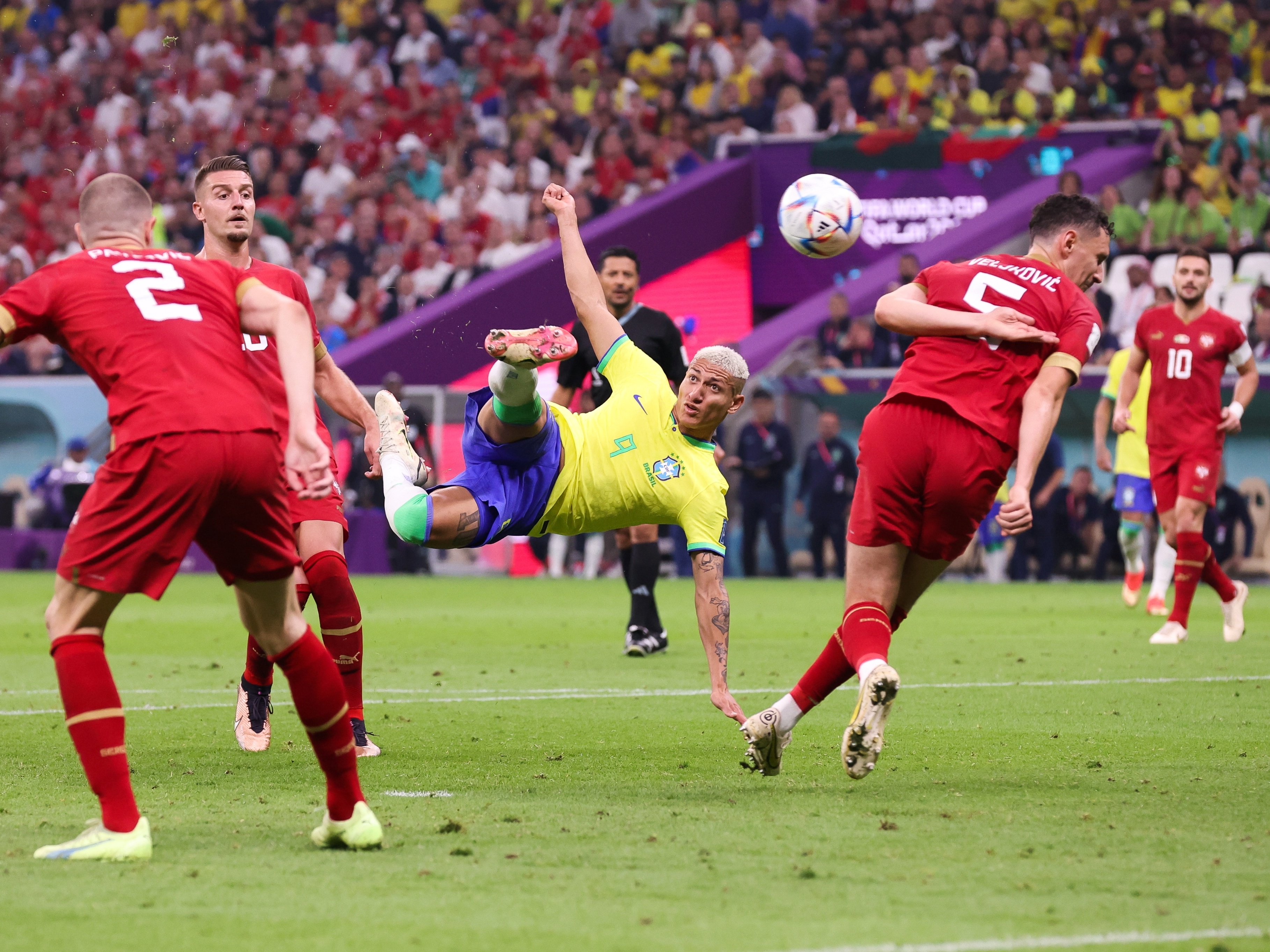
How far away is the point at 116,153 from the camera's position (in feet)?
88.3

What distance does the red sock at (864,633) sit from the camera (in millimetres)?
5723

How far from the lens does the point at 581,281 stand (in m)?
7.12

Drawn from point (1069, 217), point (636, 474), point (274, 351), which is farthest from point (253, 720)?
point (1069, 217)

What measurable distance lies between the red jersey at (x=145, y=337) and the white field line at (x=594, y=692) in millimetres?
3969

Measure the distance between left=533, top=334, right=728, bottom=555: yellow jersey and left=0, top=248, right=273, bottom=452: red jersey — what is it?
237 centimetres

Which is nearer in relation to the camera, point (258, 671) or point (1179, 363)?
point (258, 671)

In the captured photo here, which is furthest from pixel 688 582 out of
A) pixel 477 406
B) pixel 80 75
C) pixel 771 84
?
pixel 80 75

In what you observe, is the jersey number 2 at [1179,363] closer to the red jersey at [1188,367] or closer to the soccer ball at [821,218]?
the red jersey at [1188,367]

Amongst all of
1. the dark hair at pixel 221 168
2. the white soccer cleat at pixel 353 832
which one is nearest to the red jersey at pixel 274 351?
the dark hair at pixel 221 168

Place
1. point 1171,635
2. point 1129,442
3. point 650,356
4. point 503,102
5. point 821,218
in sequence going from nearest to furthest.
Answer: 1. point 821,218
2. point 650,356
3. point 1171,635
4. point 1129,442
5. point 503,102

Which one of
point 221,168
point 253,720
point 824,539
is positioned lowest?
point 824,539

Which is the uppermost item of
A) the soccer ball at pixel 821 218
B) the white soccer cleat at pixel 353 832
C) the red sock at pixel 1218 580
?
the soccer ball at pixel 821 218

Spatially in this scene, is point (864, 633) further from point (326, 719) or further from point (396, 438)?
point (396, 438)

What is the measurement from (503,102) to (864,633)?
20.9 meters
